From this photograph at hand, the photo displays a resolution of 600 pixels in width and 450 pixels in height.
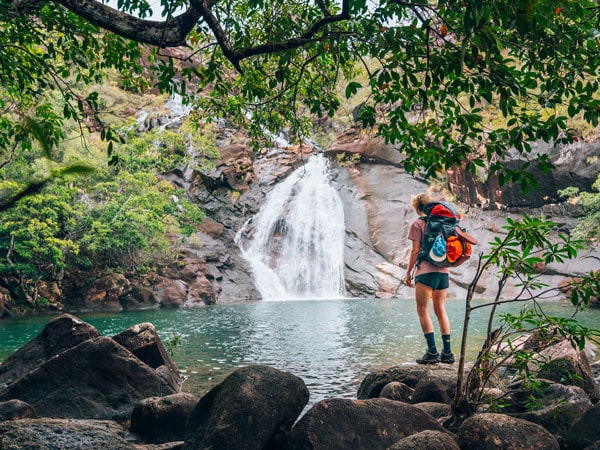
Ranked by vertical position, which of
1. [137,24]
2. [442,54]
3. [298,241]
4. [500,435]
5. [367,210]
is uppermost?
[367,210]

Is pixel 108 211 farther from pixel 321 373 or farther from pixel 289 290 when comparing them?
pixel 321 373

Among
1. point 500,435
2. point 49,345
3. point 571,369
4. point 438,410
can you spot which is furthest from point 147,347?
point 571,369

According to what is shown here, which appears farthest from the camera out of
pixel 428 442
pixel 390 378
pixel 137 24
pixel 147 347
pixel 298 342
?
pixel 298 342

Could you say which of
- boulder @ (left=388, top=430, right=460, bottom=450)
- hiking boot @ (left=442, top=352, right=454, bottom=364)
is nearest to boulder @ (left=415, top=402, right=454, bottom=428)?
boulder @ (left=388, top=430, right=460, bottom=450)

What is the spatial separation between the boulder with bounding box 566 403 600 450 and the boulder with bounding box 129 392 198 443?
3239mm

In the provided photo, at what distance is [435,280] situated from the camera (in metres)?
6.06

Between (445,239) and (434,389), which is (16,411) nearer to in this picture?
(434,389)

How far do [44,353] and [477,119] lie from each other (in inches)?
251

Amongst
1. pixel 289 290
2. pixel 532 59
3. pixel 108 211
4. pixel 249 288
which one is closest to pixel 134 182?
pixel 108 211

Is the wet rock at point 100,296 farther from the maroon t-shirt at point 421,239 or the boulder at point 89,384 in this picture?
the maroon t-shirt at point 421,239

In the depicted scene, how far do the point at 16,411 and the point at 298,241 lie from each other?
26.4 metres

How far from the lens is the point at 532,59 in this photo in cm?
425

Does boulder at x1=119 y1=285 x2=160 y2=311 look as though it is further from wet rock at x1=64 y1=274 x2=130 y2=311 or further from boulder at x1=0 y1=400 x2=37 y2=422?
boulder at x1=0 y1=400 x2=37 y2=422

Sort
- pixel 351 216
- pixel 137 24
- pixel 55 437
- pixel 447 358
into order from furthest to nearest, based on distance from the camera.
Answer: pixel 351 216 < pixel 447 358 < pixel 137 24 < pixel 55 437
